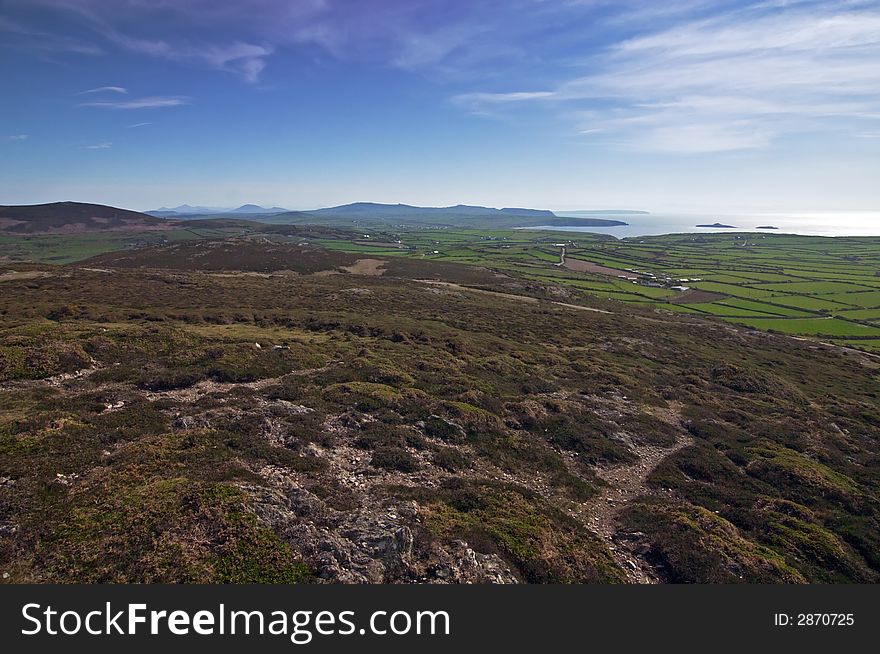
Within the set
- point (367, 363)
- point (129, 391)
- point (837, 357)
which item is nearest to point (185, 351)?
point (129, 391)

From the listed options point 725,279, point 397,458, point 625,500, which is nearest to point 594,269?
point 725,279

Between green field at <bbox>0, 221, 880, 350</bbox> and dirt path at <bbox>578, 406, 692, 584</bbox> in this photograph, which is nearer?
dirt path at <bbox>578, 406, 692, 584</bbox>

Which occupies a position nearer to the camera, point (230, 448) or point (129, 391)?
point (230, 448)

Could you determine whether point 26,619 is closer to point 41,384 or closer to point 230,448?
point 230,448

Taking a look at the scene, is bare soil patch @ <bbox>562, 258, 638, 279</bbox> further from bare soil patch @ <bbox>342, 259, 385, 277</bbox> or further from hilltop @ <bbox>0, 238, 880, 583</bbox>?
hilltop @ <bbox>0, 238, 880, 583</bbox>

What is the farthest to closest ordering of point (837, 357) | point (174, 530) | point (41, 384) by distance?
point (837, 357)
point (41, 384)
point (174, 530)

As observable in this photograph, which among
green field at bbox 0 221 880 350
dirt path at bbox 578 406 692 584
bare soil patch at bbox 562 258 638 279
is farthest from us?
bare soil patch at bbox 562 258 638 279

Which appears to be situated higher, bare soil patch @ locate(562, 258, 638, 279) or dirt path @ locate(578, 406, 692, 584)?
bare soil patch @ locate(562, 258, 638, 279)

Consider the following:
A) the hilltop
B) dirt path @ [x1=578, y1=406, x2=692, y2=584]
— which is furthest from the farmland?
dirt path @ [x1=578, y1=406, x2=692, y2=584]

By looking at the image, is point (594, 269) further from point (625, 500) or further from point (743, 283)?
point (625, 500)

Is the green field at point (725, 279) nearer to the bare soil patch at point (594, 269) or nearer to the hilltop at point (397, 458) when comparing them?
the bare soil patch at point (594, 269)

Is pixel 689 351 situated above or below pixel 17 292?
below
